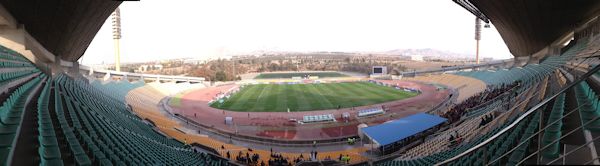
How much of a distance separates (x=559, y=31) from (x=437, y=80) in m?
25.7

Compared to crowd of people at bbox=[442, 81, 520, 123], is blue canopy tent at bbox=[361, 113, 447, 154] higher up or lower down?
lower down

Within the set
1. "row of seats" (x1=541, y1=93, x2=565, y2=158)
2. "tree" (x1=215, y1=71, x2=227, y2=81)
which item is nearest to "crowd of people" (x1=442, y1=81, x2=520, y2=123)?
"row of seats" (x1=541, y1=93, x2=565, y2=158)

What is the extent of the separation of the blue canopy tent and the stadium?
0.06 metres

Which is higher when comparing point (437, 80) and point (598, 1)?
point (598, 1)

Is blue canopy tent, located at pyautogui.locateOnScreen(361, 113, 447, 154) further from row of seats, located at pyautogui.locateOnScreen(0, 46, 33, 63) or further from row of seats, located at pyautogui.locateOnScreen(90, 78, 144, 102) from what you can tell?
row of seats, located at pyautogui.locateOnScreen(90, 78, 144, 102)

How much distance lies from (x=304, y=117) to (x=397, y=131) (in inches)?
395

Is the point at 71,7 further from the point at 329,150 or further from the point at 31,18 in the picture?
the point at 329,150

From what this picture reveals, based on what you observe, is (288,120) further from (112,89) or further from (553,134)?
(553,134)

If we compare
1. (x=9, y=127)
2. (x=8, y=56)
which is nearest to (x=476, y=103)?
(x=9, y=127)

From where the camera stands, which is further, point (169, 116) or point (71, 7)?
point (169, 116)

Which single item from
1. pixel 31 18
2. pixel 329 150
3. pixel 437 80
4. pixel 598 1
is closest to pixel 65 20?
pixel 31 18

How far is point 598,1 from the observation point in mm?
17188

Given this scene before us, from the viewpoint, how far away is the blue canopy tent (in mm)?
14742

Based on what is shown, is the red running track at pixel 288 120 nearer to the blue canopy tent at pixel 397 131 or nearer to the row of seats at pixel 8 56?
the blue canopy tent at pixel 397 131
